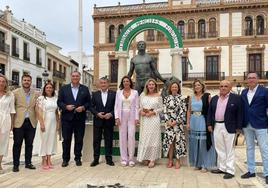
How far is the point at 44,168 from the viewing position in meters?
7.40

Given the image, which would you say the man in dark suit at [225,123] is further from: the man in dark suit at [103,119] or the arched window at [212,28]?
the arched window at [212,28]

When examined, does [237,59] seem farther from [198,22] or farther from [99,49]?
[99,49]

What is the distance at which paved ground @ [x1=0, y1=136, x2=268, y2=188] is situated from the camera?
19.4 ft

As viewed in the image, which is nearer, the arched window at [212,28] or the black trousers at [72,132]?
the black trousers at [72,132]

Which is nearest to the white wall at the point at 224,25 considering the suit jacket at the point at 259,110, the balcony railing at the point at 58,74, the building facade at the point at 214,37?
the building facade at the point at 214,37

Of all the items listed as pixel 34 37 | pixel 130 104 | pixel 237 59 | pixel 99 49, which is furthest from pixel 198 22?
pixel 130 104

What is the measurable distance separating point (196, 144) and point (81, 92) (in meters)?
2.47

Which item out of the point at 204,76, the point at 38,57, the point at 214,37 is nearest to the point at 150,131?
the point at 204,76

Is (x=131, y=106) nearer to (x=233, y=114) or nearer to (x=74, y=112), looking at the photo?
(x=74, y=112)

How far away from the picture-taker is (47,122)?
7406 millimetres

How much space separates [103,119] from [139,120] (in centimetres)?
72

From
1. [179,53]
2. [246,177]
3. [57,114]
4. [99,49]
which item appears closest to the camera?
[246,177]

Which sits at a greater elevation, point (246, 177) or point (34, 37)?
point (34, 37)

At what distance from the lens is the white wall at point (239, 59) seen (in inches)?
1226
